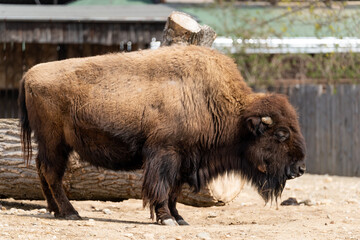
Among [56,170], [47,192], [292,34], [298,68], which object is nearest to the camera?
[56,170]

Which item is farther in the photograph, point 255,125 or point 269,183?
point 269,183

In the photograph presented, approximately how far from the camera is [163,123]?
22.6 ft

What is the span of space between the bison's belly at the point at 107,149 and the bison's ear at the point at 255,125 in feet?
4.03

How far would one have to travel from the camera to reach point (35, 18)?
39.6 feet

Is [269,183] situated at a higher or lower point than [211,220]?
higher

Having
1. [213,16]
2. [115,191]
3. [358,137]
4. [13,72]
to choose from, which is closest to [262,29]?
[213,16]

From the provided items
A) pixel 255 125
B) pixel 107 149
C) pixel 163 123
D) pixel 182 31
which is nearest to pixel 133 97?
pixel 163 123

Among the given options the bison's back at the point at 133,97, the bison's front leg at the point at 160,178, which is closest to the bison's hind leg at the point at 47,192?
the bison's back at the point at 133,97

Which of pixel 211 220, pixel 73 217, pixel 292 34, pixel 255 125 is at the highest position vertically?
pixel 292 34

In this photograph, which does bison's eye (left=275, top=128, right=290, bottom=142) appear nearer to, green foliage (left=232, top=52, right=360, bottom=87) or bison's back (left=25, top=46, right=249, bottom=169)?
bison's back (left=25, top=46, right=249, bottom=169)

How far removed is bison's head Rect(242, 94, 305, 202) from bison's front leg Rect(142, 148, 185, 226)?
0.89 m

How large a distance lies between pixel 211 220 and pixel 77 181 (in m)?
1.83

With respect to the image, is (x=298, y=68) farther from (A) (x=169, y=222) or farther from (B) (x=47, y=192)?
(A) (x=169, y=222)

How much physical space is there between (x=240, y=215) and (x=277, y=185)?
895 millimetres
